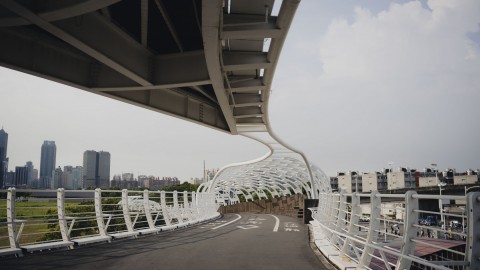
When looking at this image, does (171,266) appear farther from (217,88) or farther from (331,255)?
(217,88)

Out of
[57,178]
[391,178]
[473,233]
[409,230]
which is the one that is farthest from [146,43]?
[57,178]

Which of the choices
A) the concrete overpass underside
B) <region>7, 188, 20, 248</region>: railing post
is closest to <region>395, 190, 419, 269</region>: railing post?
the concrete overpass underside

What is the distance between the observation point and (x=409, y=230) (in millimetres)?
4273

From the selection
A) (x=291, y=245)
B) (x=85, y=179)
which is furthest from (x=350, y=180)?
(x=291, y=245)

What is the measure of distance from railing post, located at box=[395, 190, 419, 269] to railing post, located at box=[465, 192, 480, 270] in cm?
92

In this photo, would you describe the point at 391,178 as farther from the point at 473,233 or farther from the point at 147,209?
the point at 473,233

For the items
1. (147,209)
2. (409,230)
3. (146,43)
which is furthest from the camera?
(147,209)

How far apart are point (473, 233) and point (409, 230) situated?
1040mm

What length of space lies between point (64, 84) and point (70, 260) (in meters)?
Result: 6.04

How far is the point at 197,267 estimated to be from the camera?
6398mm

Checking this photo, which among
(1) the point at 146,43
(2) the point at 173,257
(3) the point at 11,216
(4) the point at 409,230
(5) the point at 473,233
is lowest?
(2) the point at 173,257

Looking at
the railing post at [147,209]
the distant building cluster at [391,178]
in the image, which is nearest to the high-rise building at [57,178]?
the distant building cluster at [391,178]

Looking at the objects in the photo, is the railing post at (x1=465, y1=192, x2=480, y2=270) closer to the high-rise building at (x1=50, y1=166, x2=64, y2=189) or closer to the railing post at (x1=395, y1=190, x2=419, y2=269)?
the railing post at (x1=395, y1=190, x2=419, y2=269)

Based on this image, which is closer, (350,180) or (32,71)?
(32,71)
